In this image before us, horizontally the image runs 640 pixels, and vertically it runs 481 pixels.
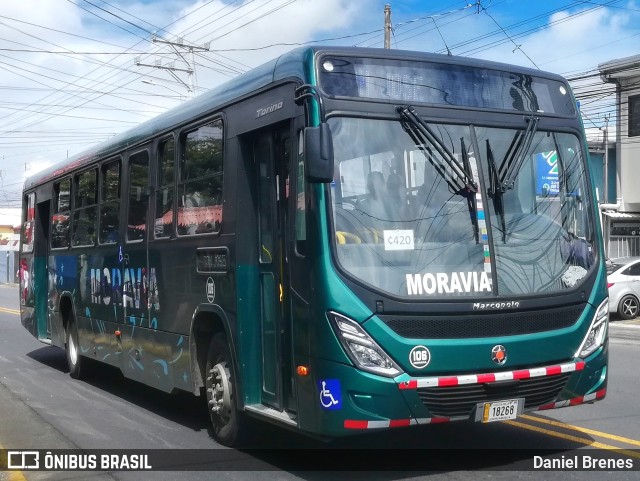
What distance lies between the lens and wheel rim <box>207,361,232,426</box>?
7348 mm

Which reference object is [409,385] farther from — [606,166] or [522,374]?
[606,166]

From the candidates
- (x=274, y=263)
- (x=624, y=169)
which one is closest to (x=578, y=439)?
(x=274, y=263)

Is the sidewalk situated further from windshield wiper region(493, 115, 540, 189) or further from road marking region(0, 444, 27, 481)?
windshield wiper region(493, 115, 540, 189)

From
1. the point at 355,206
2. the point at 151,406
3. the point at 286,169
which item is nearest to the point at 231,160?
the point at 286,169

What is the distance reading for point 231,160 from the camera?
727 cm

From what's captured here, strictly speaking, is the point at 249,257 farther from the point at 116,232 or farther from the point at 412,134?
the point at 116,232

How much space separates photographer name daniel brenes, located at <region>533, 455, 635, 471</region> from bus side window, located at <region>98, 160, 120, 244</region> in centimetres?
587

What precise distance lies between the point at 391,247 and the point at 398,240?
80mm

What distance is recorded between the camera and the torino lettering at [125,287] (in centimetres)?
904

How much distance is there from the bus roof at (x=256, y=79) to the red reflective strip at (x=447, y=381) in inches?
93.8

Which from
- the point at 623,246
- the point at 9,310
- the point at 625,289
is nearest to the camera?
the point at 625,289

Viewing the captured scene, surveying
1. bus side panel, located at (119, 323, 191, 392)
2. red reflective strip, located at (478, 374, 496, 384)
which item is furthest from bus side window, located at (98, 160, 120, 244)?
red reflective strip, located at (478, 374, 496, 384)

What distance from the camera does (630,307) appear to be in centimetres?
1980

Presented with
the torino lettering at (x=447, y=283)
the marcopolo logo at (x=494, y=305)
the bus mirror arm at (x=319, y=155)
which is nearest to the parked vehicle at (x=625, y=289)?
the marcopolo logo at (x=494, y=305)
